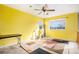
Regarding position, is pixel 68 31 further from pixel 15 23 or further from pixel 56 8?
pixel 15 23

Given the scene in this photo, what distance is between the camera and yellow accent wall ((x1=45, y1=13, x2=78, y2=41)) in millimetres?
1735

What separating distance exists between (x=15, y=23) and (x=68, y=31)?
3.64 feet

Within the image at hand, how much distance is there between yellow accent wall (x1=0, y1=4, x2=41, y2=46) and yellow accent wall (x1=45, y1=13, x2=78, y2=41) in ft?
1.20

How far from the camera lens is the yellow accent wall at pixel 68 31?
5.69 ft

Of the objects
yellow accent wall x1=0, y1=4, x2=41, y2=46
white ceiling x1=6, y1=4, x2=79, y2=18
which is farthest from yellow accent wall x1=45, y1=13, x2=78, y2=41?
yellow accent wall x1=0, y1=4, x2=41, y2=46

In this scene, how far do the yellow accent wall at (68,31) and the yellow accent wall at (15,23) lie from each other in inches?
14.4

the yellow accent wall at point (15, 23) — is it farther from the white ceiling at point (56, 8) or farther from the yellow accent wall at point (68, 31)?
the yellow accent wall at point (68, 31)

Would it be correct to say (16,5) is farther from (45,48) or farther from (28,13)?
(45,48)

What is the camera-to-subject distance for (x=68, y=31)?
70.1 inches

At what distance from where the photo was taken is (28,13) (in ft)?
6.00

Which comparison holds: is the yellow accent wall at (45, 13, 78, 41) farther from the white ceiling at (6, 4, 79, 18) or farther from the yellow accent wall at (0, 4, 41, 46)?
the yellow accent wall at (0, 4, 41, 46)

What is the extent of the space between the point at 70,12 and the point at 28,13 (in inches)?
34.2

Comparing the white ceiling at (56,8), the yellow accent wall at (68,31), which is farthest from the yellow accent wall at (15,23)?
the yellow accent wall at (68,31)
